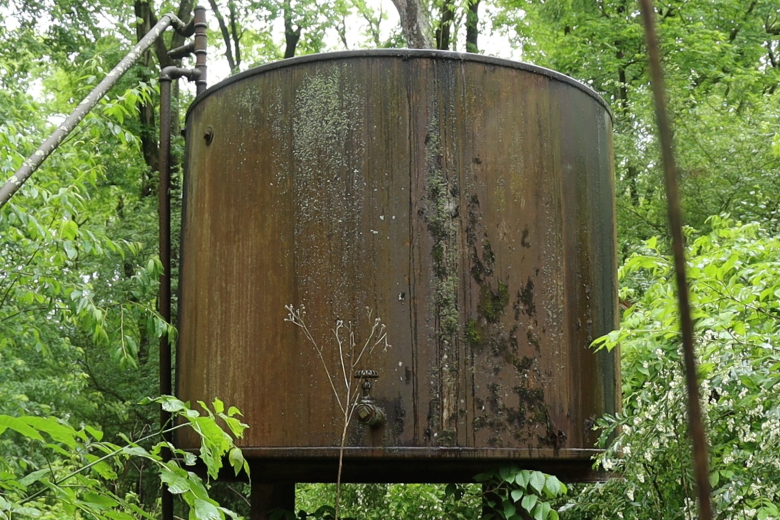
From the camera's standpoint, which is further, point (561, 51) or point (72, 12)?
point (561, 51)

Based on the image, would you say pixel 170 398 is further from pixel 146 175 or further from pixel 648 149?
pixel 146 175

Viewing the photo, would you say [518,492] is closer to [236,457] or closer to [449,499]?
[236,457]

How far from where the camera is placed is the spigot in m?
3.89

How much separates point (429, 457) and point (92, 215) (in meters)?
12.7

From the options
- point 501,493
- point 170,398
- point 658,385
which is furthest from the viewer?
point 501,493

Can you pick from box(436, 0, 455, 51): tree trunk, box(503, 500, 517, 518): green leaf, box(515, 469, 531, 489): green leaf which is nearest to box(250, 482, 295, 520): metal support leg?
box(503, 500, 517, 518): green leaf

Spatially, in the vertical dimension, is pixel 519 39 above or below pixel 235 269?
above

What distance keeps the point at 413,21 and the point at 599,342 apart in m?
5.17

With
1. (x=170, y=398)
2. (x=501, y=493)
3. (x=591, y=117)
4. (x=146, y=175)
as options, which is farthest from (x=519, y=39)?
(x=170, y=398)

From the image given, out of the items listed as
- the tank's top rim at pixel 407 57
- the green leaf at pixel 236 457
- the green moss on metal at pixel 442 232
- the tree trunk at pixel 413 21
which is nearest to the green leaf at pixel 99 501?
the green leaf at pixel 236 457

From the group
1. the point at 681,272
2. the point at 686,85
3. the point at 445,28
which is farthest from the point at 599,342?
the point at 445,28

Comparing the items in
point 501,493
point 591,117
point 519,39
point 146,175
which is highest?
point 519,39

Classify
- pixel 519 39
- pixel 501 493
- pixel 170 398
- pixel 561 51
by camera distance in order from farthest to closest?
pixel 519 39 < pixel 561 51 < pixel 501 493 < pixel 170 398

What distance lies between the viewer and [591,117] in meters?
4.73
